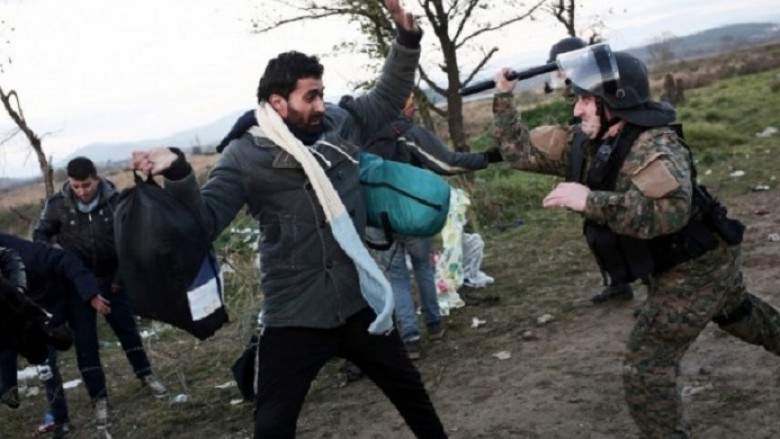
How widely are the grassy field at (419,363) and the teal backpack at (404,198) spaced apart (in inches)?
61.7

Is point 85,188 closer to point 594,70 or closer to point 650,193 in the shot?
point 594,70

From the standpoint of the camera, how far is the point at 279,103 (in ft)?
9.02

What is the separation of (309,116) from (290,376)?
92 centimetres

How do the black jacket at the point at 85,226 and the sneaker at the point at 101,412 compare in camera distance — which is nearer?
the sneaker at the point at 101,412

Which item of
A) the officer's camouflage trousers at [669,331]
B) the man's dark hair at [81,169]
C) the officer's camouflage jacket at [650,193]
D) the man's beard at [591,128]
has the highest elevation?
the man's dark hair at [81,169]

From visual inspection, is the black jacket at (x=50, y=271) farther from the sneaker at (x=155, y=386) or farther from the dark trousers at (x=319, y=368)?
the dark trousers at (x=319, y=368)

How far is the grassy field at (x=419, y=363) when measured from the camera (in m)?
4.91

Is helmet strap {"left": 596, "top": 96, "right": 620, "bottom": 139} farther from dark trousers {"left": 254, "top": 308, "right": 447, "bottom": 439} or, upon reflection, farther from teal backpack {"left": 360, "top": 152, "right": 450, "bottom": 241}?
dark trousers {"left": 254, "top": 308, "right": 447, "bottom": 439}

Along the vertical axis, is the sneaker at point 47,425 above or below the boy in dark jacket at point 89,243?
below

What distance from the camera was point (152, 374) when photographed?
5.78 meters

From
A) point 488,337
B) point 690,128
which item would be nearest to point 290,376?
point 488,337

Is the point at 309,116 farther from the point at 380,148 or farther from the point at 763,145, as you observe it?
the point at 763,145

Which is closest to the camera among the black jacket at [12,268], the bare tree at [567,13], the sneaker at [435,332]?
the black jacket at [12,268]

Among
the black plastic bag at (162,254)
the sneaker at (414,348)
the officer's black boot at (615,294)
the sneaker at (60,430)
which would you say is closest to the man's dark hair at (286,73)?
the black plastic bag at (162,254)
